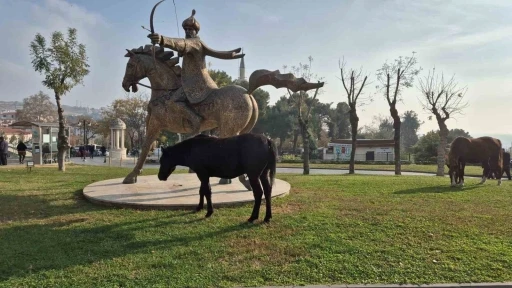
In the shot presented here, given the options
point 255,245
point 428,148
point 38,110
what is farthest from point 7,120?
point 255,245

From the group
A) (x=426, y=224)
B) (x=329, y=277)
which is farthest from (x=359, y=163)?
(x=329, y=277)

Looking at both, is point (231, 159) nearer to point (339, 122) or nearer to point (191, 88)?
point (191, 88)

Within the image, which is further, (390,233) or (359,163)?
(359,163)

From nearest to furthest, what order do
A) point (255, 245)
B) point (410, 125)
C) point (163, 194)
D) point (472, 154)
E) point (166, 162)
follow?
1. point (255, 245)
2. point (166, 162)
3. point (163, 194)
4. point (472, 154)
5. point (410, 125)

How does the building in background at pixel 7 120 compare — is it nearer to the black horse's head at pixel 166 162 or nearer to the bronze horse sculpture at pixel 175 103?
the bronze horse sculpture at pixel 175 103

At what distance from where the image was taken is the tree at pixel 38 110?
66488mm

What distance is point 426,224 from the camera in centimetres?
570

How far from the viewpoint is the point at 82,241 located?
4.93 m

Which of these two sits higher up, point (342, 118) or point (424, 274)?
point (342, 118)

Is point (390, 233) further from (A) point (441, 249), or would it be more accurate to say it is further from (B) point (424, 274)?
(B) point (424, 274)

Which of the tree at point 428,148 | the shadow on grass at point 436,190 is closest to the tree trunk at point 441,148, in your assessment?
the shadow on grass at point 436,190

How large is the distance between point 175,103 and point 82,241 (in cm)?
376

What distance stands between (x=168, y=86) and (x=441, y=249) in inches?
252

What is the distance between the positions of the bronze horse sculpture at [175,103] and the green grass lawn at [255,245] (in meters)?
1.88
